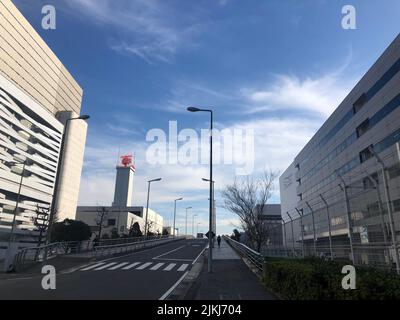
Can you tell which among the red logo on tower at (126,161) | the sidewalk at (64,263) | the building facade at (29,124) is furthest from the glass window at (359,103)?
the red logo on tower at (126,161)

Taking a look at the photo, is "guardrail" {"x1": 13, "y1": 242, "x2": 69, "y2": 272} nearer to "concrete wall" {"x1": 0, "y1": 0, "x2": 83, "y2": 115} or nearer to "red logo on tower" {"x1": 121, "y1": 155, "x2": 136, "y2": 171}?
"concrete wall" {"x1": 0, "y1": 0, "x2": 83, "y2": 115}

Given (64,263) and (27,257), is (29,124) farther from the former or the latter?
(27,257)

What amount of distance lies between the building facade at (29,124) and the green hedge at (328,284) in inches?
2320

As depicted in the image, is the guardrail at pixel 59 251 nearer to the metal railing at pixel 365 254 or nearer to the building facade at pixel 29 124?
the metal railing at pixel 365 254

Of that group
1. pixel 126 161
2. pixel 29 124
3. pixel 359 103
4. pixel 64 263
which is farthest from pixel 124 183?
pixel 64 263

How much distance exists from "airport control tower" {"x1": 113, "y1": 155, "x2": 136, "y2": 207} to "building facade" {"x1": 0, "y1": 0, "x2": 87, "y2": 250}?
6158 centimetres

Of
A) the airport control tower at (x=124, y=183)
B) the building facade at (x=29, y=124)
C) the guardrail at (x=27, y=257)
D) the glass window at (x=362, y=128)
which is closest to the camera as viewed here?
the guardrail at (x=27, y=257)

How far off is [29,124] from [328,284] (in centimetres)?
8888

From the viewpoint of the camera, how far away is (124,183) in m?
172

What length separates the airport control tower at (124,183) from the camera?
171 m

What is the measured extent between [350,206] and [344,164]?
4906 centimetres

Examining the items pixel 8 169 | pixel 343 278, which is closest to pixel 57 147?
pixel 8 169

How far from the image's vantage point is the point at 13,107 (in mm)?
72375
